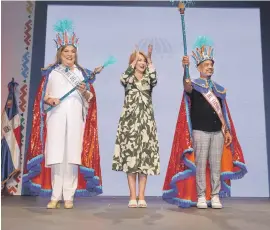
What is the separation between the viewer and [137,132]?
266 cm

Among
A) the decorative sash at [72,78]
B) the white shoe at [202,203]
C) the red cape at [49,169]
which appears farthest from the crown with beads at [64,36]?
the white shoe at [202,203]

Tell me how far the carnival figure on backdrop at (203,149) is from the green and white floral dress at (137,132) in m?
0.21

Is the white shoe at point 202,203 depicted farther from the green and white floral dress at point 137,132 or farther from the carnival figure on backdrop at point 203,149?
the green and white floral dress at point 137,132

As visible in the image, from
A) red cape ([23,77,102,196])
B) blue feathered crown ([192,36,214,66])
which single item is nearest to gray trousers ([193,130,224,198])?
blue feathered crown ([192,36,214,66])

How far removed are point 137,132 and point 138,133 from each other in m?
0.01

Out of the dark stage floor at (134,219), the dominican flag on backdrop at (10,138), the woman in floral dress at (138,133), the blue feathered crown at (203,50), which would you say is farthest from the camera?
the dominican flag on backdrop at (10,138)

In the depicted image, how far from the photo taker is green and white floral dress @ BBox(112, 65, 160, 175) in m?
2.62

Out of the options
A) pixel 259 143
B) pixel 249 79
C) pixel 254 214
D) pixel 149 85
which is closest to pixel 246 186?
pixel 259 143

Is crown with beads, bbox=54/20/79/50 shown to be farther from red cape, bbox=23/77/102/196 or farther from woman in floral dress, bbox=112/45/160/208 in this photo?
woman in floral dress, bbox=112/45/160/208

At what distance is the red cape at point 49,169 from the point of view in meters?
2.65

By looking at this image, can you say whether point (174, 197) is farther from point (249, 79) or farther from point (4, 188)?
point (4, 188)

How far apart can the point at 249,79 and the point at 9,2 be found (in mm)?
2938

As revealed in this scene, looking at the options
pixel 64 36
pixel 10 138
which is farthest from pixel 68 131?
pixel 10 138

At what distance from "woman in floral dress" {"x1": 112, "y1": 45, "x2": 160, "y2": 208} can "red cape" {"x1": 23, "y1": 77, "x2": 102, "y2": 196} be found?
0.56 feet
